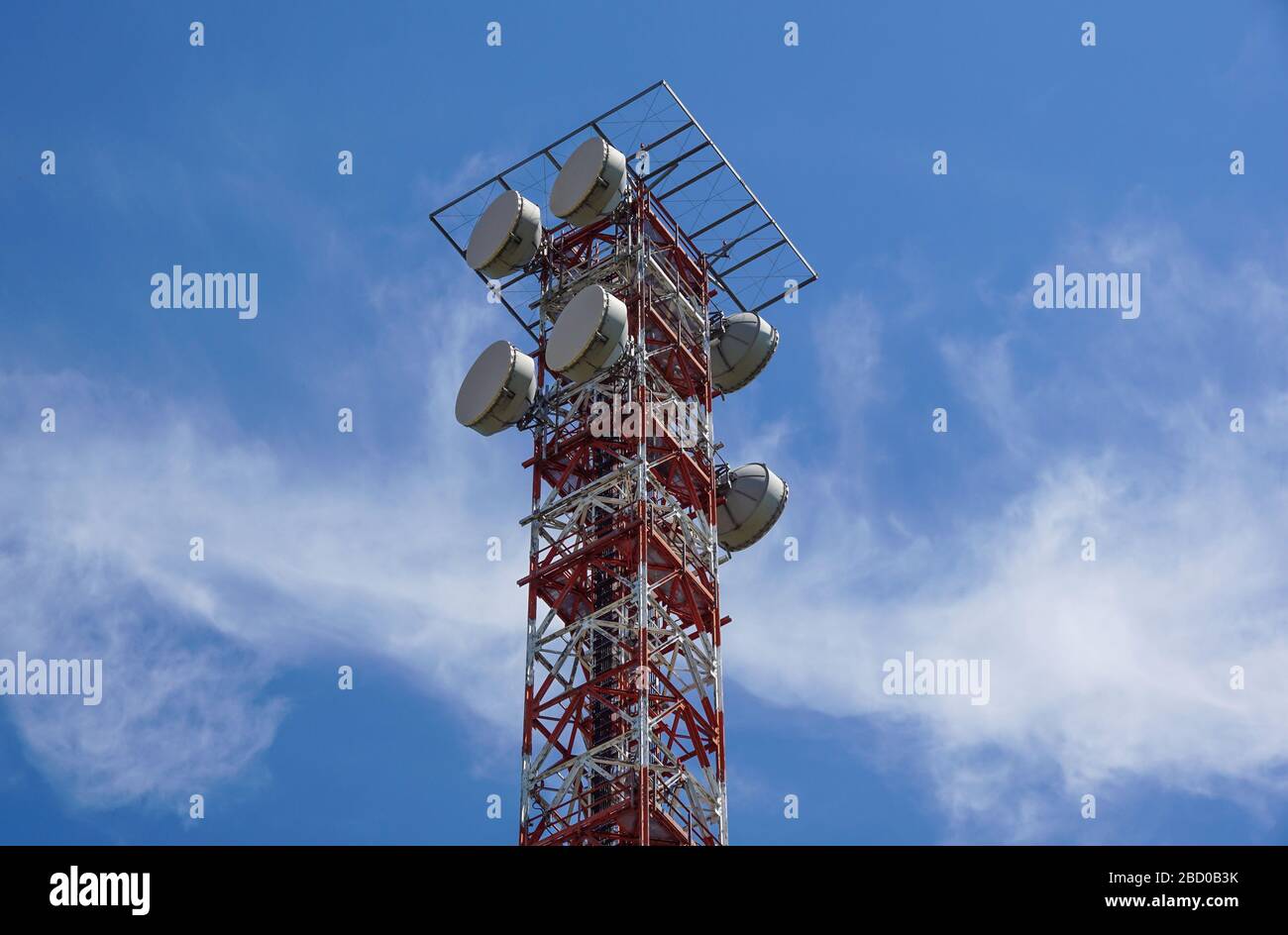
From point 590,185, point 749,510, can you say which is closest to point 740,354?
point 749,510

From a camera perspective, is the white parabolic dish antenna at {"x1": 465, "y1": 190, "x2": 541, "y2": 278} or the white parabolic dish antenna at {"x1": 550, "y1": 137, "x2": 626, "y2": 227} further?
the white parabolic dish antenna at {"x1": 465, "y1": 190, "x2": 541, "y2": 278}

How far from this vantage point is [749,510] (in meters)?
72.1

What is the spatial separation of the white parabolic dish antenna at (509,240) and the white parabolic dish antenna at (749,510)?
12.2 meters

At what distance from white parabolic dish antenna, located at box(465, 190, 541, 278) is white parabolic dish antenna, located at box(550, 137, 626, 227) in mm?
1488

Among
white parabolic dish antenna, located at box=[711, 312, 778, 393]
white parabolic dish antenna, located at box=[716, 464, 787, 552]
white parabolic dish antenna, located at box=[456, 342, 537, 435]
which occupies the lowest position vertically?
white parabolic dish antenna, located at box=[716, 464, 787, 552]

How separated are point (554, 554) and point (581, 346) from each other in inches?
291

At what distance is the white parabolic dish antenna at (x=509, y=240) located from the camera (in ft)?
246

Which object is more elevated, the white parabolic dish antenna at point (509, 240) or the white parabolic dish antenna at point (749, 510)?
the white parabolic dish antenna at point (509, 240)

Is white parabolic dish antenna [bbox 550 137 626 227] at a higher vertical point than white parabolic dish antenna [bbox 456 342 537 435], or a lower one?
higher

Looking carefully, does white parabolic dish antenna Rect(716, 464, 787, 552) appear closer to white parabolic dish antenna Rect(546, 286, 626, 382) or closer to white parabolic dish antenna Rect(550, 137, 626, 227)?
white parabolic dish antenna Rect(546, 286, 626, 382)

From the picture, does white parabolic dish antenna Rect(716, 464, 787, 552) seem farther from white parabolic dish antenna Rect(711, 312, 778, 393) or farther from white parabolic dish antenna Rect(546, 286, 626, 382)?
white parabolic dish antenna Rect(546, 286, 626, 382)

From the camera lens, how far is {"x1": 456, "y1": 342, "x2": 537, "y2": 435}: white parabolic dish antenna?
7106 centimetres

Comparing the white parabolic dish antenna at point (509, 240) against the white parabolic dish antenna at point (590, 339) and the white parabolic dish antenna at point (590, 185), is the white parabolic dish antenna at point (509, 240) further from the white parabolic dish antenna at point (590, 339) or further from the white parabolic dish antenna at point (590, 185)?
the white parabolic dish antenna at point (590, 339)
